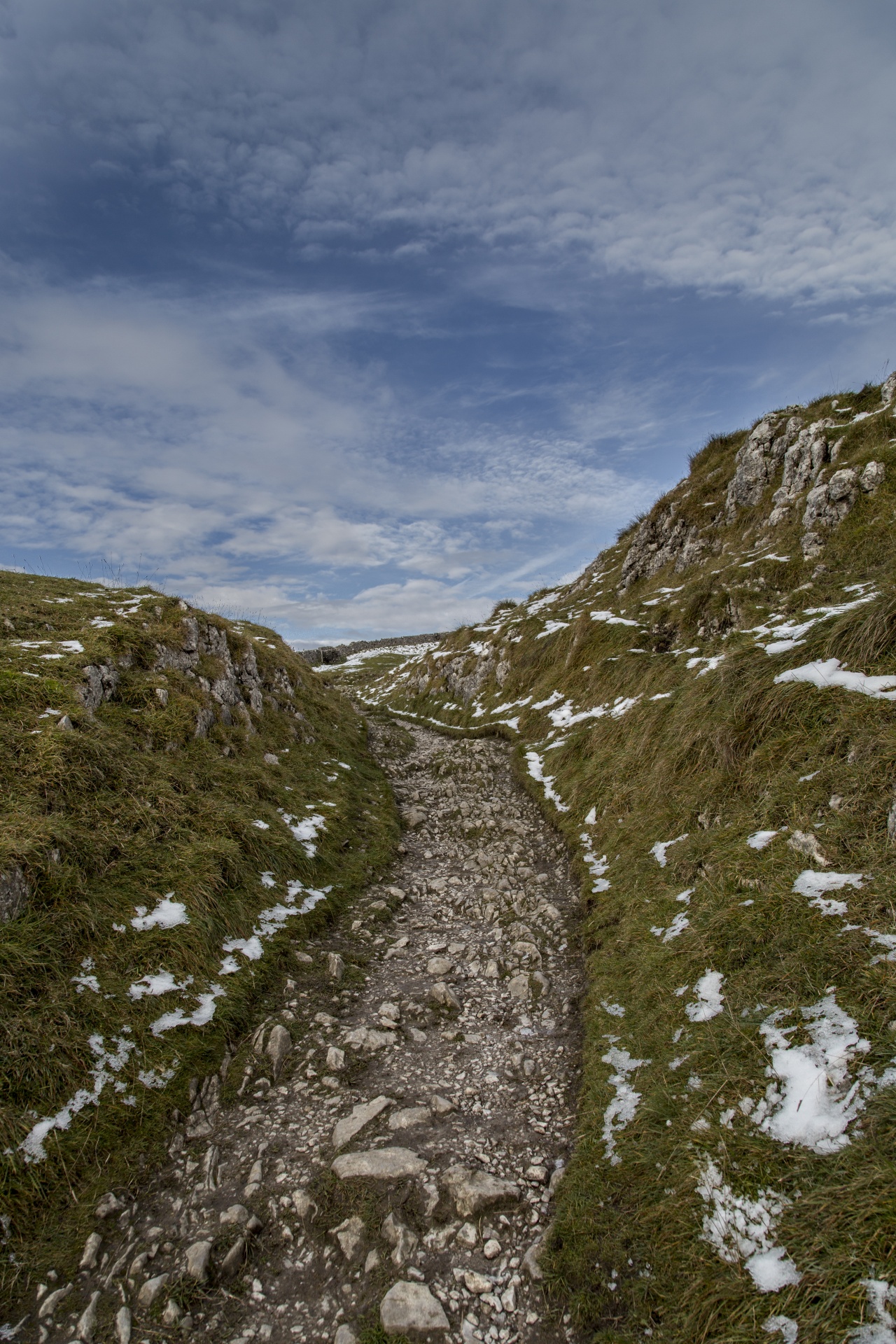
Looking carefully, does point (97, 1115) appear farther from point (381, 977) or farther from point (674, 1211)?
point (674, 1211)

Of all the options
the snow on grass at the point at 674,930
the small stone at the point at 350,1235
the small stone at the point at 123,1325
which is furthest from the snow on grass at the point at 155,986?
the snow on grass at the point at 674,930

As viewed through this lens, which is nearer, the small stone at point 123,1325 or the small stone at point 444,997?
the small stone at point 123,1325

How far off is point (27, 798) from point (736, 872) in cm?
1269

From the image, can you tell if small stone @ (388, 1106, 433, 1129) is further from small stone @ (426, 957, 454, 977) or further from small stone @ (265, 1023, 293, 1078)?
small stone @ (426, 957, 454, 977)

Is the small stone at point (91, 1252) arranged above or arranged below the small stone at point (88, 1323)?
above

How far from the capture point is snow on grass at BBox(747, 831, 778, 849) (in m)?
8.58

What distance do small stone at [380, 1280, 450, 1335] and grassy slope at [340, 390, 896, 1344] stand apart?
119 centimetres

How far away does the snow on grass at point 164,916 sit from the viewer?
9.42 m

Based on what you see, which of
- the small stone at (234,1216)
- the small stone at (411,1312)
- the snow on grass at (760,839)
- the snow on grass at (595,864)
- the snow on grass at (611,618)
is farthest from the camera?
the snow on grass at (611,618)

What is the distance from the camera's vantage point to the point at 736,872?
8461 mm

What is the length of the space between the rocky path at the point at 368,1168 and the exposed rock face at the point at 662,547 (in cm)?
2168

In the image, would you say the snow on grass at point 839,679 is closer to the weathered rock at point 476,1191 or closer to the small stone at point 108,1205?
the weathered rock at point 476,1191

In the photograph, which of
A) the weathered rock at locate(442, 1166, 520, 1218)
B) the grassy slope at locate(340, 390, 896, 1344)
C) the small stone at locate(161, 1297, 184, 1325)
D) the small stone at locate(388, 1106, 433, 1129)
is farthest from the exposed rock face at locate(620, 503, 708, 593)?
the small stone at locate(161, 1297, 184, 1325)

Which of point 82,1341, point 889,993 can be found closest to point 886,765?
point 889,993
